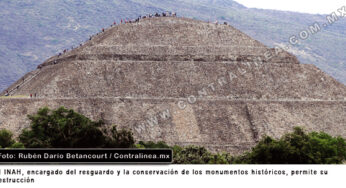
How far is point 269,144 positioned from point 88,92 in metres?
24.3

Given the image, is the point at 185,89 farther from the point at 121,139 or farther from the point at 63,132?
the point at 63,132

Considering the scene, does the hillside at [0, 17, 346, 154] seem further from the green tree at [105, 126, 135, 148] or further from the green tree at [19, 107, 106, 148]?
the green tree at [105, 126, 135, 148]

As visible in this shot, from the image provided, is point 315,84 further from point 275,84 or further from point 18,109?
point 18,109

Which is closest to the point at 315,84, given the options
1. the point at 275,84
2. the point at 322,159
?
the point at 275,84

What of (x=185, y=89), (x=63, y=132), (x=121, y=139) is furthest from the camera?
(x=185, y=89)
